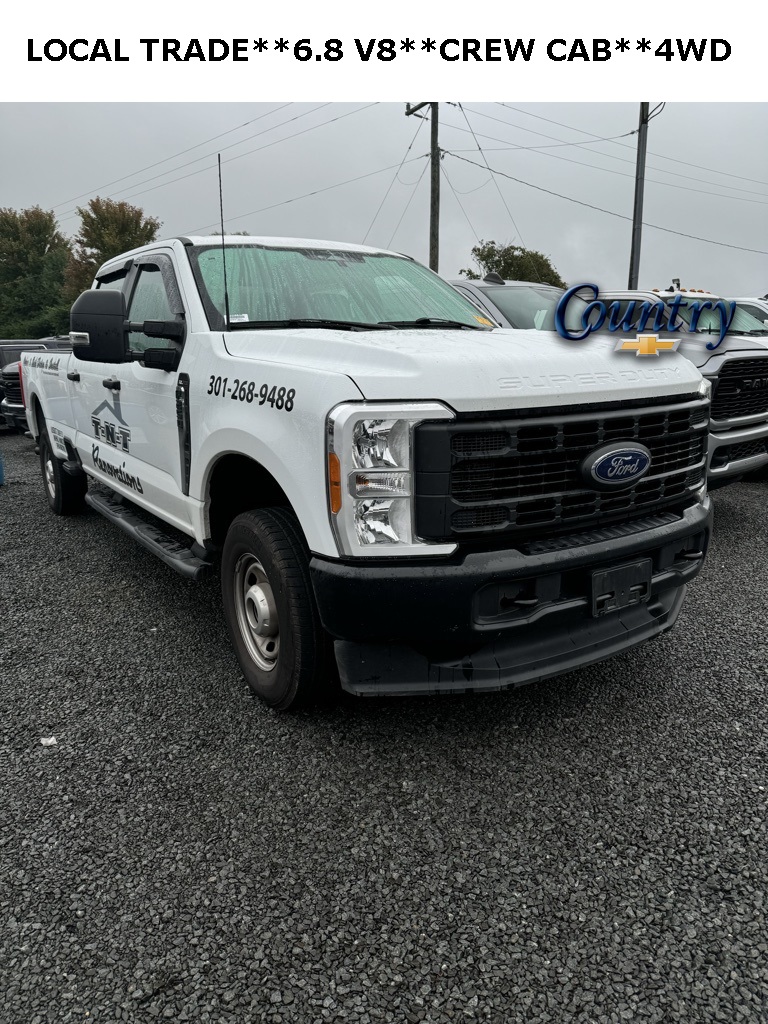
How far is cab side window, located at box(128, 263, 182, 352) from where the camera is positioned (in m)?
3.95

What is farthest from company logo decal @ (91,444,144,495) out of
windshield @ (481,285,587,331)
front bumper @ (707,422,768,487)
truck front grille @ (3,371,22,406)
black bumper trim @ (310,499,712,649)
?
truck front grille @ (3,371,22,406)

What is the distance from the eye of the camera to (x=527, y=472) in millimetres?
2523

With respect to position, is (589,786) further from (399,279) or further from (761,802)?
(399,279)

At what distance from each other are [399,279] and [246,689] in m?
2.33

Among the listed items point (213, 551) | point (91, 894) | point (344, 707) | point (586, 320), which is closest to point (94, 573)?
point (213, 551)

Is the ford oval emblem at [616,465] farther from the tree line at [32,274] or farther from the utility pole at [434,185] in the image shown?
the tree line at [32,274]

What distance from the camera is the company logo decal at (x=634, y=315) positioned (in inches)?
145

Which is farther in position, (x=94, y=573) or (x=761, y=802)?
(x=94, y=573)

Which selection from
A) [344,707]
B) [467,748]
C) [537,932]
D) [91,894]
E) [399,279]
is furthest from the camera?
[399,279]

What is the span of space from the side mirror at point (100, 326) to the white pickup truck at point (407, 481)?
1cm

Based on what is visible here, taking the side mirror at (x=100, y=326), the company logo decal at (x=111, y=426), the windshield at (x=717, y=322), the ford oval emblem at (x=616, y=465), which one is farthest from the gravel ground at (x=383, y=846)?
the windshield at (x=717, y=322)

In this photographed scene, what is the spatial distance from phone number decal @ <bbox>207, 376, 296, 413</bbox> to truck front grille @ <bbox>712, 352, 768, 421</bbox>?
4.09m

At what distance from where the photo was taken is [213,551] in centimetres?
352

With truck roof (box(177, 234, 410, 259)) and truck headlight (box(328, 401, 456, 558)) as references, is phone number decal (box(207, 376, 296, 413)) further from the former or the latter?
truck roof (box(177, 234, 410, 259))
